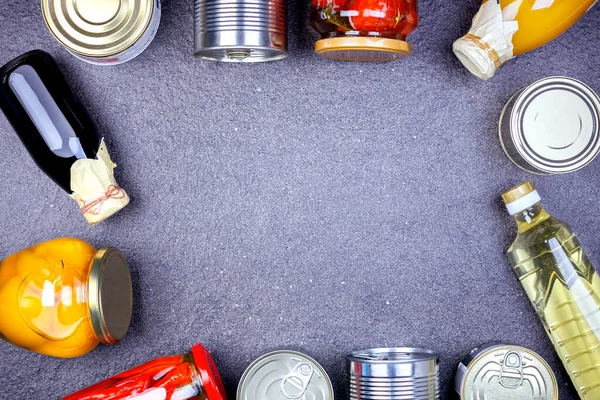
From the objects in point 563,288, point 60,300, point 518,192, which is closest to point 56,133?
point 60,300

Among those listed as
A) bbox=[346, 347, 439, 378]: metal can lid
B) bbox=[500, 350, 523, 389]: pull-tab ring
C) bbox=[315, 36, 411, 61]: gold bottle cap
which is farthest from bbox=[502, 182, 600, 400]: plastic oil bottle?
bbox=[315, 36, 411, 61]: gold bottle cap

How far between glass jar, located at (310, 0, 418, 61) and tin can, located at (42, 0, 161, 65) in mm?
277

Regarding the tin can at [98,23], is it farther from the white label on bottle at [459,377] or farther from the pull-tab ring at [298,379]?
the white label on bottle at [459,377]

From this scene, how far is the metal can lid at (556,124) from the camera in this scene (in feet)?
3.41

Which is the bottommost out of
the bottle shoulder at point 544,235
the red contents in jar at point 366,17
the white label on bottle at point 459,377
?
the white label on bottle at point 459,377

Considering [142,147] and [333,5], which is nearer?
[333,5]

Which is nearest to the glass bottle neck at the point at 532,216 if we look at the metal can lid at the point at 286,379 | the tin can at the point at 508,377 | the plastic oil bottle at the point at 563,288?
the plastic oil bottle at the point at 563,288

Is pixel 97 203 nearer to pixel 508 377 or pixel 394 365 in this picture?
pixel 394 365

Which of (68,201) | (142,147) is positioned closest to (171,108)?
(142,147)

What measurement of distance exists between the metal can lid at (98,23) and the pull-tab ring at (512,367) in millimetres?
791

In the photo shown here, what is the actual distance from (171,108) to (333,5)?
0.34 meters

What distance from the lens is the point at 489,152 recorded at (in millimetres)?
1119

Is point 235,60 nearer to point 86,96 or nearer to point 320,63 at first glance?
point 320,63

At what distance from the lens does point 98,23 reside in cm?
99
